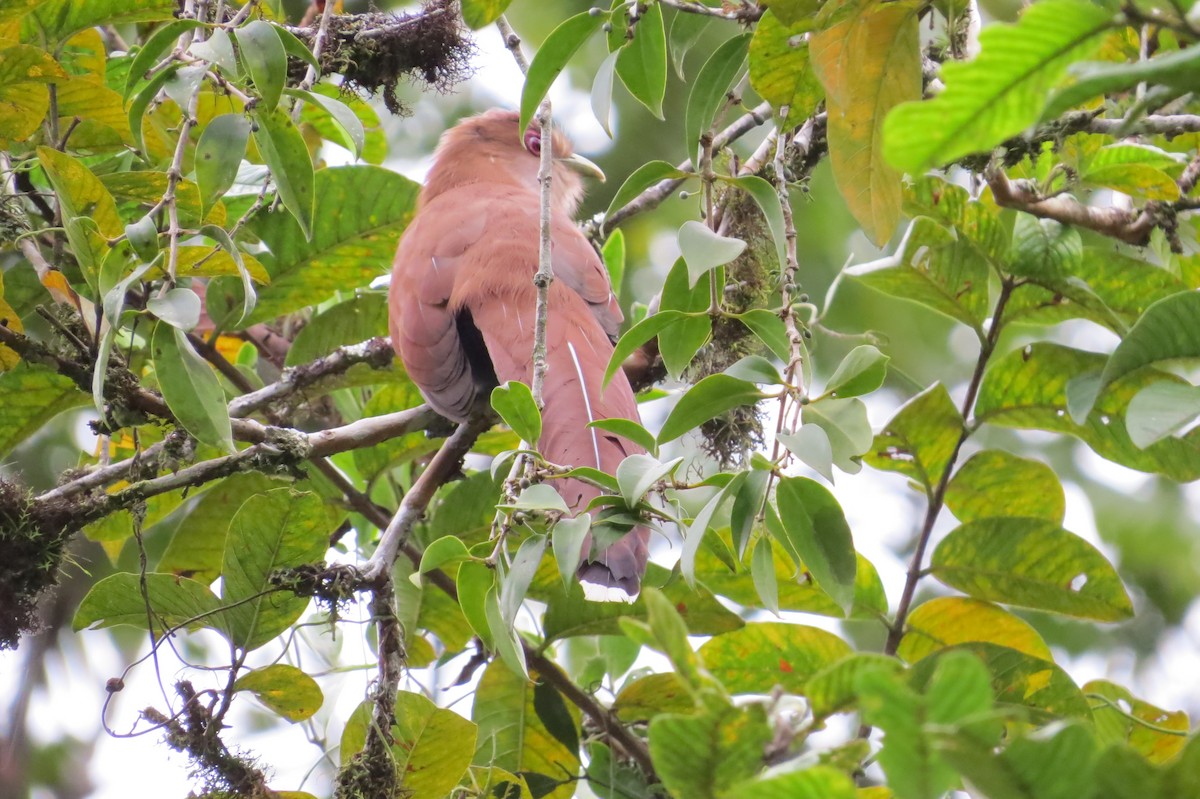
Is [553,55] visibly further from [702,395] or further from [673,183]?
[673,183]

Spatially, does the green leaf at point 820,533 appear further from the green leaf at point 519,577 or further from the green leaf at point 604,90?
the green leaf at point 604,90

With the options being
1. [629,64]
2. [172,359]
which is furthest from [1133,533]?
[172,359]

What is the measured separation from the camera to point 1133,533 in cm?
515

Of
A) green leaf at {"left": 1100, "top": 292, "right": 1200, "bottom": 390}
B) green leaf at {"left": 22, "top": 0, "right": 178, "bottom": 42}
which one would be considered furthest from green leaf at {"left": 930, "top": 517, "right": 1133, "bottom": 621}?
green leaf at {"left": 22, "top": 0, "right": 178, "bottom": 42}

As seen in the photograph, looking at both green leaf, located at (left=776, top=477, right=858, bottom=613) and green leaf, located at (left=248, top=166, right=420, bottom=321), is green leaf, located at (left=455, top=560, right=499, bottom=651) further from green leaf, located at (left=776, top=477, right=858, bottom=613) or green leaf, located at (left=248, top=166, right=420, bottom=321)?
green leaf, located at (left=248, top=166, right=420, bottom=321)

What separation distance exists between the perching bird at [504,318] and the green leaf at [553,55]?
0.67 m

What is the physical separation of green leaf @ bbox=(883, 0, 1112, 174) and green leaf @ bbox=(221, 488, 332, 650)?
51.1 inches

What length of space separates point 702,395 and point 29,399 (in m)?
1.46

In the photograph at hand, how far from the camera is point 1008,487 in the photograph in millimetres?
2191

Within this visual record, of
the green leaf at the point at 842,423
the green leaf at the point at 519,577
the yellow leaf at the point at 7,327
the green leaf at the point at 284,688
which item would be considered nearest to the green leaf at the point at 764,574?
the green leaf at the point at 842,423

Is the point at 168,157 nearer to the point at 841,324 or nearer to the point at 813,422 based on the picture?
the point at 813,422

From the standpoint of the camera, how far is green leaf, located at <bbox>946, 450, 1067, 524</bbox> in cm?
218

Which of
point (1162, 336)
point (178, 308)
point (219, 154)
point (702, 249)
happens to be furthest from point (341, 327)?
point (1162, 336)

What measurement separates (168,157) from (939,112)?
220 cm
